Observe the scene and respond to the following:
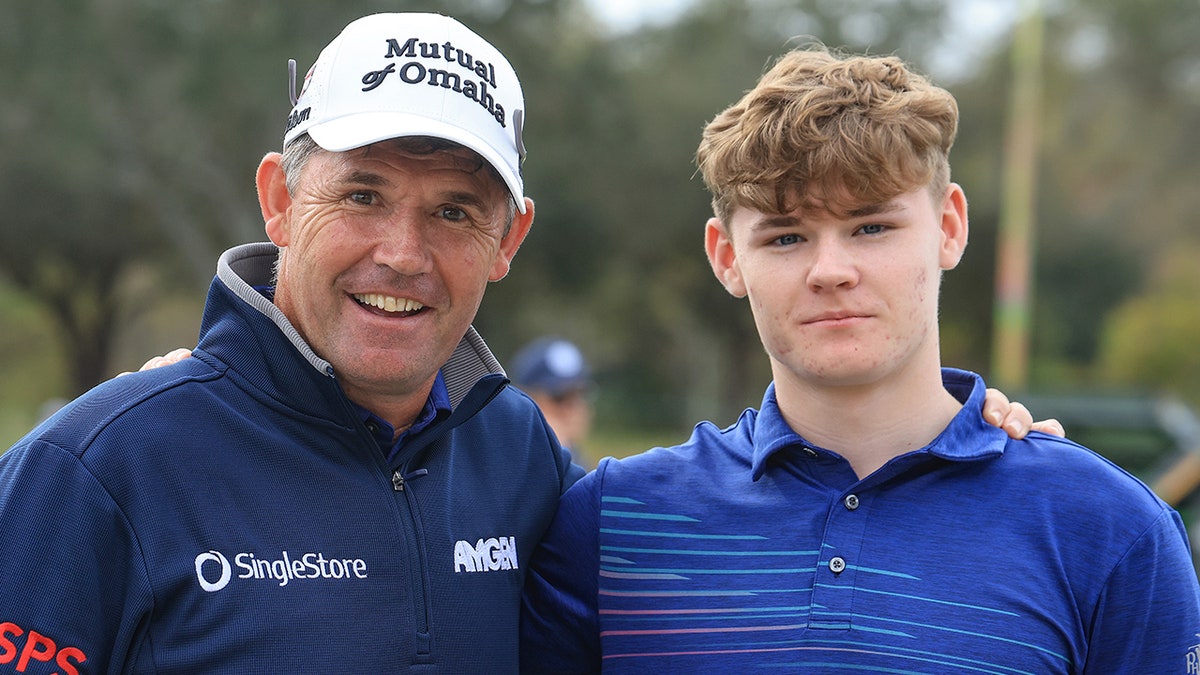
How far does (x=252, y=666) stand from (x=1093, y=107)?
106 ft

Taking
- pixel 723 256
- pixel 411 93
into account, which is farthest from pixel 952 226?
pixel 411 93

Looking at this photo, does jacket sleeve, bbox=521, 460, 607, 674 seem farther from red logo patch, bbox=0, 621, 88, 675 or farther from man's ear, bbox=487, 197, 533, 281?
red logo patch, bbox=0, 621, 88, 675

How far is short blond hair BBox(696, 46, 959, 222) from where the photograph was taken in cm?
262

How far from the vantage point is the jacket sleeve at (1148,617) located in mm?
2445

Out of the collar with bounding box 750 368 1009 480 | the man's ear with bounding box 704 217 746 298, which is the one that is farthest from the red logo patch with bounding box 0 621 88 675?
the man's ear with bounding box 704 217 746 298

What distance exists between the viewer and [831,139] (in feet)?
8.66

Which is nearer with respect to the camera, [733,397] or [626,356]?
[733,397]

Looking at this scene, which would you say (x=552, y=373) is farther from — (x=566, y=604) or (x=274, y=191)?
(x=274, y=191)

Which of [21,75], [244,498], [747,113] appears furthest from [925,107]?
[21,75]

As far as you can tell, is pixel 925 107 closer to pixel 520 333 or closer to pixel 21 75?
pixel 21 75

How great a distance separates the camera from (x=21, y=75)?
80.5ft

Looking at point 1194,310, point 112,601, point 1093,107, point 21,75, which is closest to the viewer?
point 112,601

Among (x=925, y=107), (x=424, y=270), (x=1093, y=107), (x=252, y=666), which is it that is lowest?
(x=252, y=666)

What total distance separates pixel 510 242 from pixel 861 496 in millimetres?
989
